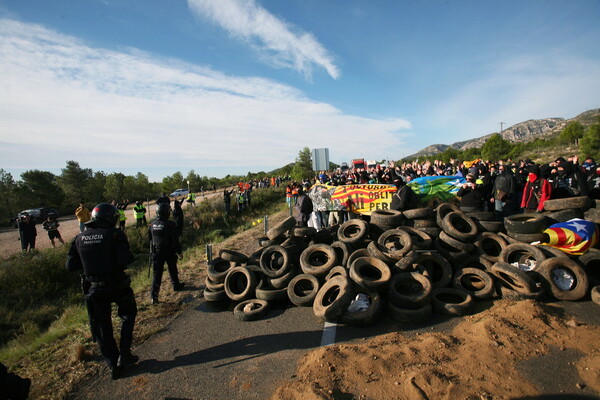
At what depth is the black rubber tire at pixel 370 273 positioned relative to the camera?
5.39 m

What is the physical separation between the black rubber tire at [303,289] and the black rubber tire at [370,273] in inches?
32.5

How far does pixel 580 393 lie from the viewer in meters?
3.07

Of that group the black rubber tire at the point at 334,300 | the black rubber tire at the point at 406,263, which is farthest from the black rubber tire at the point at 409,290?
the black rubber tire at the point at 334,300

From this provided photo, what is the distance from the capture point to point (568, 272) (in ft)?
17.7

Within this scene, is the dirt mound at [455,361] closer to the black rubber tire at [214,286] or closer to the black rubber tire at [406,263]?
the black rubber tire at [406,263]

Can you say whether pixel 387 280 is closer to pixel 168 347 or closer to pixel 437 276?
pixel 437 276

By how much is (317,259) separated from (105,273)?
4442 mm

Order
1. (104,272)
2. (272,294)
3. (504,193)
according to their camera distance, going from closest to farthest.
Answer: (104,272) < (272,294) < (504,193)

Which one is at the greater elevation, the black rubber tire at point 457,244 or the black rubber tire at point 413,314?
the black rubber tire at point 457,244

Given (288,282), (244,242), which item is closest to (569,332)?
(288,282)

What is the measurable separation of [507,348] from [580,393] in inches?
32.4

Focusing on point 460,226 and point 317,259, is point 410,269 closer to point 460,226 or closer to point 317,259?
point 317,259

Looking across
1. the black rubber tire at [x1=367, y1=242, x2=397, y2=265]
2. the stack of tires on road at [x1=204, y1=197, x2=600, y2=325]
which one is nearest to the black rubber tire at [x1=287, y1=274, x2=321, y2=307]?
the stack of tires on road at [x1=204, y1=197, x2=600, y2=325]

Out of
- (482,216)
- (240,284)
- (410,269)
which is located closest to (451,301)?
(410,269)
